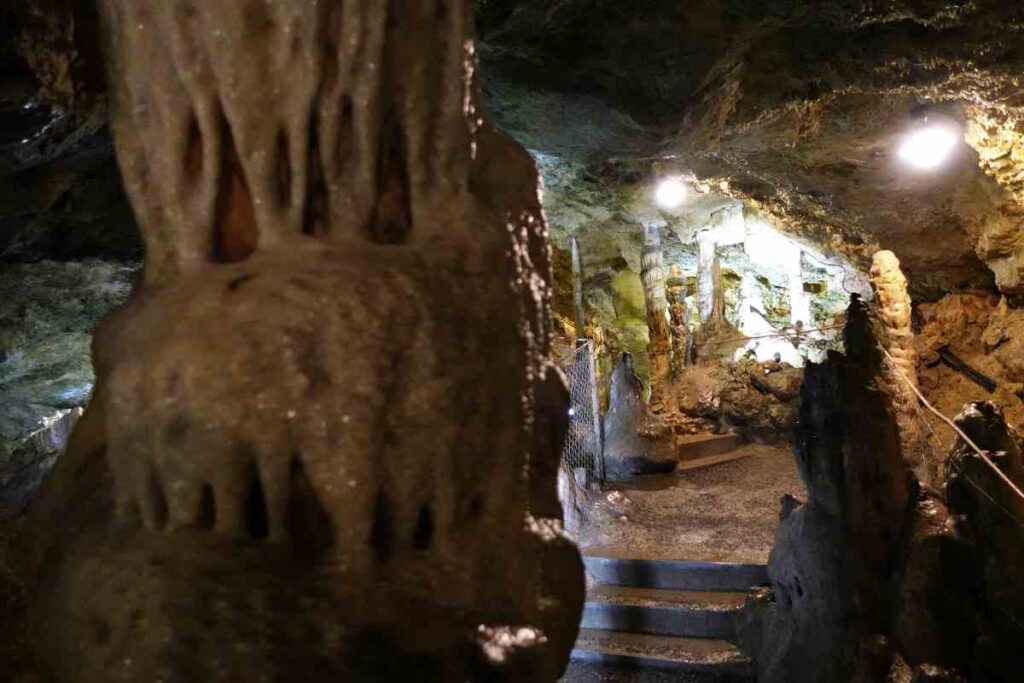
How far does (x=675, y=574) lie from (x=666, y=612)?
1.80ft

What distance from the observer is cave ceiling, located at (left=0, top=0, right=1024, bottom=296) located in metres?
4.03

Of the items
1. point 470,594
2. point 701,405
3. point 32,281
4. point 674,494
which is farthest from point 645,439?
point 470,594

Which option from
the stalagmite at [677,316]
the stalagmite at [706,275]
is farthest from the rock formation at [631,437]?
the stalagmite at [706,275]

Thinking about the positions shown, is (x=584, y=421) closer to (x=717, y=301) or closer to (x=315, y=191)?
(x=717, y=301)

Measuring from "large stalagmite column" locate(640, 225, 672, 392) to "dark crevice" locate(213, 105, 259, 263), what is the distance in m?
14.3

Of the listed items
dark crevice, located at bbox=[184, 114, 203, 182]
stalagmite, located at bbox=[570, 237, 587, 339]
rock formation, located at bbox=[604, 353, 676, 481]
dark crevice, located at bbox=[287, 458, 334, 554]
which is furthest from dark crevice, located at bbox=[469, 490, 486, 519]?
stalagmite, located at bbox=[570, 237, 587, 339]

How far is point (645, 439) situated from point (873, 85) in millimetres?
6392

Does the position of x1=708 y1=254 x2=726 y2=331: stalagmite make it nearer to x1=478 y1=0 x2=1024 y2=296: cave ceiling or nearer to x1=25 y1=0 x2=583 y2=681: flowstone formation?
x1=478 y1=0 x2=1024 y2=296: cave ceiling

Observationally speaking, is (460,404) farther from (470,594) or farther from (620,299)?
(620,299)

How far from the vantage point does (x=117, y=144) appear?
2.85 m

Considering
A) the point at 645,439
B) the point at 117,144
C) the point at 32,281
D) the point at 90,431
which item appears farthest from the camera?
the point at 645,439

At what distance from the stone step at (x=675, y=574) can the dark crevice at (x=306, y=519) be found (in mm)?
6059

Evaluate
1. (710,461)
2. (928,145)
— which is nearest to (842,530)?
(928,145)

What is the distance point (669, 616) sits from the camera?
7.47 m
